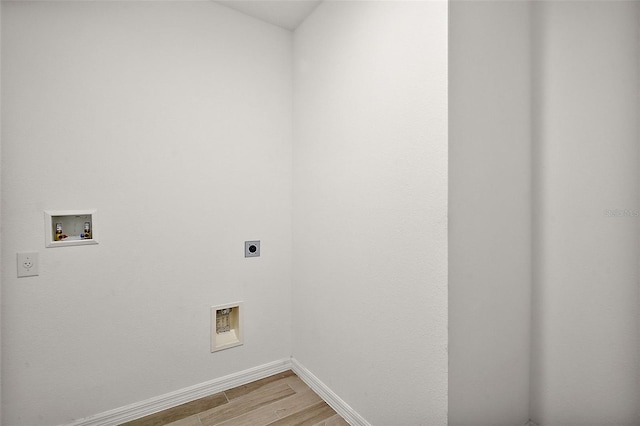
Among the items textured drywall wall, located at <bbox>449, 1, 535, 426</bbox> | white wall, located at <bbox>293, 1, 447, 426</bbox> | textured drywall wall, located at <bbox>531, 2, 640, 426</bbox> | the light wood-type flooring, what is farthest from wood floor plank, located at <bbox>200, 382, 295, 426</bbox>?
textured drywall wall, located at <bbox>531, 2, 640, 426</bbox>

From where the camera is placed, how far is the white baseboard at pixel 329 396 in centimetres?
175

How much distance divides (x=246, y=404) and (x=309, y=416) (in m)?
0.41

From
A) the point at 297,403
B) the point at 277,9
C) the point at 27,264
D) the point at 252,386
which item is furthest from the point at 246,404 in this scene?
the point at 277,9

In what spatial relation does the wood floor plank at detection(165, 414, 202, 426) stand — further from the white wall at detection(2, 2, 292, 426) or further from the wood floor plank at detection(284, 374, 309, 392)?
the wood floor plank at detection(284, 374, 309, 392)

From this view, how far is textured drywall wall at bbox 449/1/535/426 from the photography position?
1301 millimetres

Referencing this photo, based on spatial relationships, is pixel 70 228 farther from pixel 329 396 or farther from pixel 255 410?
pixel 329 396

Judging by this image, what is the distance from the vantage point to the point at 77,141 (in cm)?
166

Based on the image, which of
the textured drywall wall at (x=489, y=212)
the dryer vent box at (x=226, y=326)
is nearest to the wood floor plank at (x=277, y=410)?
the dryer vent box at (x=226, y=326)

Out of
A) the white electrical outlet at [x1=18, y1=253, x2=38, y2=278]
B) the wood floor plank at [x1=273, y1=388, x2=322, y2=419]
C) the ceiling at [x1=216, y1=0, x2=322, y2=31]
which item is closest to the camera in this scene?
the white electrical outlet at [x1=18, y1=253, x2=38, y2=278]

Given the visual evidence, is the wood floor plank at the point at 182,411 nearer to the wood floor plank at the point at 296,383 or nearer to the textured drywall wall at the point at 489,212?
the wood floor plank at the point at 296,383

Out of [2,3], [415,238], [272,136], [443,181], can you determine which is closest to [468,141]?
[443,181]

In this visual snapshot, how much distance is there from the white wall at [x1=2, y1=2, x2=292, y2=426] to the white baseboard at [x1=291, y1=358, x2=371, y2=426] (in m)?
0.19

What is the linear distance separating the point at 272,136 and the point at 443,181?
4.51ft

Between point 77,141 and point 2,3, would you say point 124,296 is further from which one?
point 2,3
